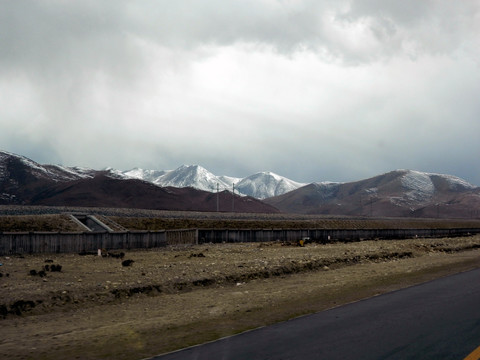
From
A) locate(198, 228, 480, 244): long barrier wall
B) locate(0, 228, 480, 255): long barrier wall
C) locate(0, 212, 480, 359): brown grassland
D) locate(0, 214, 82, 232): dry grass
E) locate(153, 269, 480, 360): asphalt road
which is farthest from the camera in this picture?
locate(198, 228, 480, 244): long barrier wall

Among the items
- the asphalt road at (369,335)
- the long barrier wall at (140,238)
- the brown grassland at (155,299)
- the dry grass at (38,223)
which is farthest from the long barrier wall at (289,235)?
the asphalt road at (369,335)

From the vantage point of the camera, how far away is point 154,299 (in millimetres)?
19109

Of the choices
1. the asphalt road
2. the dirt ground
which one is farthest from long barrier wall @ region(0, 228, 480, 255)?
the asphalt road

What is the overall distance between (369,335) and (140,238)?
1467 inches

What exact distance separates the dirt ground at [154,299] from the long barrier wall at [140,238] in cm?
402

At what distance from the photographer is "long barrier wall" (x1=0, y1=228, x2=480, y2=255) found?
119ft

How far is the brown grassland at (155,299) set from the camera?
11.5m

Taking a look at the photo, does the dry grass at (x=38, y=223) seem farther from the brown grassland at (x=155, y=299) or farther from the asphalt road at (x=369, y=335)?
the asphalt road at (x=369, y=335)

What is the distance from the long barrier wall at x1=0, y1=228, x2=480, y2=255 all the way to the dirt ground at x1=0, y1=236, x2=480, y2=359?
402cm

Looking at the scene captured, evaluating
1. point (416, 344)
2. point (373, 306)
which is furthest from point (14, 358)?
point (373, 306)

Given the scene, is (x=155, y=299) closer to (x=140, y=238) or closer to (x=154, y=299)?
(x=154, y=299)

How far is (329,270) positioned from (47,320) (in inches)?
728

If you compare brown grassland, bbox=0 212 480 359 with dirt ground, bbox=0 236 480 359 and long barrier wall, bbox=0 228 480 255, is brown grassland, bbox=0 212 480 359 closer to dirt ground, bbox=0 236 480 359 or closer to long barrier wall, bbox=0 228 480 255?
dirt ground, bbox=0 236 480 359

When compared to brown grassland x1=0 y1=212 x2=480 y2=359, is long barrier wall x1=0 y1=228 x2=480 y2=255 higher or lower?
higher
